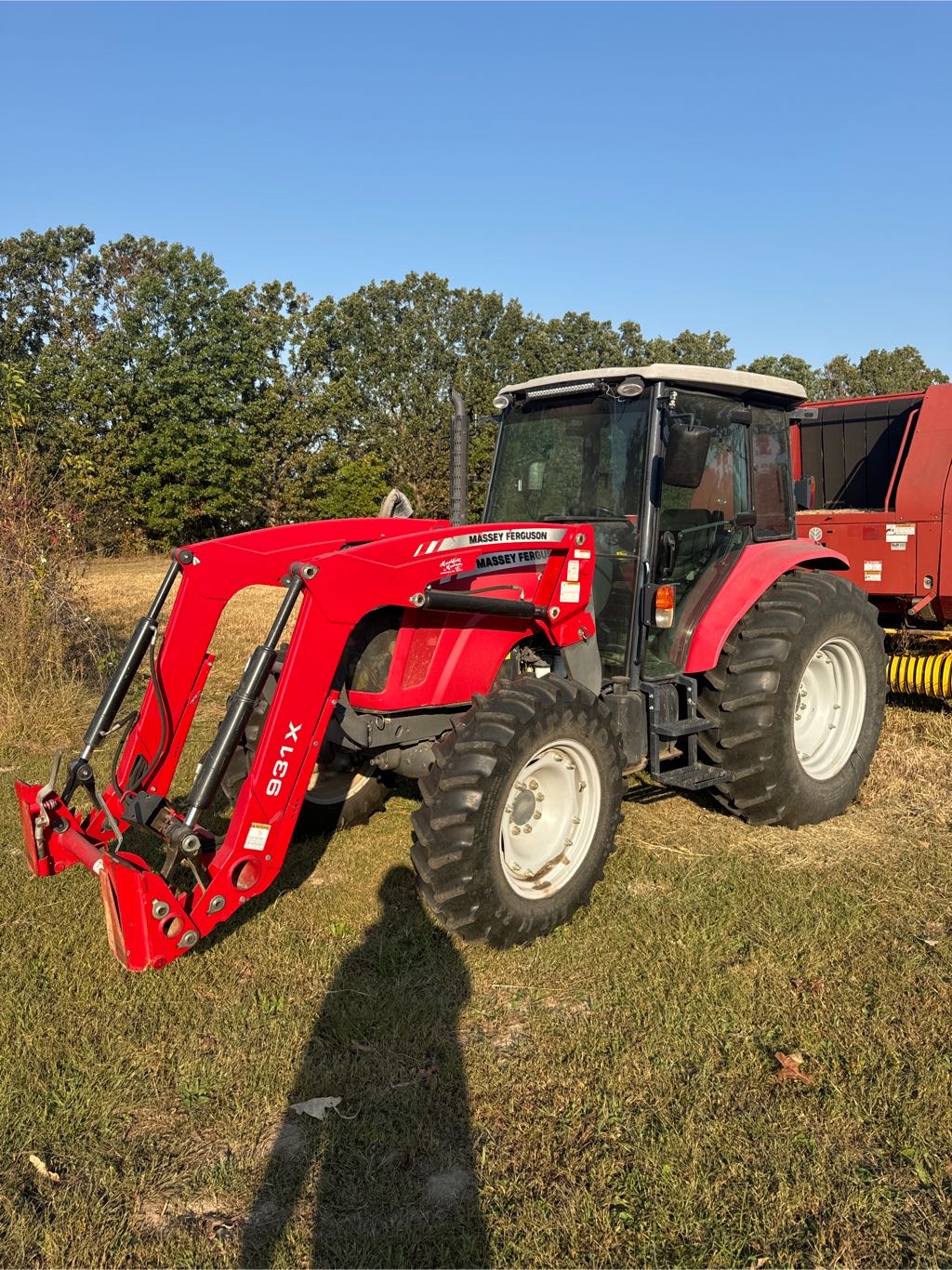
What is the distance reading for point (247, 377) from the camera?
35.4 m

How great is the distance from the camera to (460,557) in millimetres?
3928

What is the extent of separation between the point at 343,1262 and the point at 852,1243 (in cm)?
127

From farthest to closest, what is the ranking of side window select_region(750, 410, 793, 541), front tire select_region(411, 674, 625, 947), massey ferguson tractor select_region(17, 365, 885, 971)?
side window select_region(750, 410, 793, 541) < front tire select_region(411, 674, 625, 947) < massey ferguson tractor select_region(17, 365, 885, 971)

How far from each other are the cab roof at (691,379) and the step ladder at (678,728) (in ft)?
4.94

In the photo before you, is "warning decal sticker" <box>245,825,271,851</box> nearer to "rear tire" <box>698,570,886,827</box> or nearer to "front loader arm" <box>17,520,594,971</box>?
"front loader arm" <box>17,520,594,971</box>

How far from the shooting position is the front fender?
478 cm

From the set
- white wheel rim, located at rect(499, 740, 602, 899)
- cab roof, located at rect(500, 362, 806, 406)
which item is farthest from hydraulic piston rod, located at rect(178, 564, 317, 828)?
cab roof, located at rect(500, 362, 806, 406)

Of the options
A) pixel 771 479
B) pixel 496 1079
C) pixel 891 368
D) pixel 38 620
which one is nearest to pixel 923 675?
pixel 771 479

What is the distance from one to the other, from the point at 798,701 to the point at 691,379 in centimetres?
185

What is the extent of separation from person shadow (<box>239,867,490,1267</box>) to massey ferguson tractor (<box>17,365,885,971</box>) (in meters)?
0.38

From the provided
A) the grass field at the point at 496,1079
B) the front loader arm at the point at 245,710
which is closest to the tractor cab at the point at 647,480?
the front loader arm at the point at 245,710

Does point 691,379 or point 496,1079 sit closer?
point 496,1079

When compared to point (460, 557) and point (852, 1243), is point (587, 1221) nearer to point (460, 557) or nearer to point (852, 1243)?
point (852, 1243)

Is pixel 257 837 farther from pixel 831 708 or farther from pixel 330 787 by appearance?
pixel 831 708
